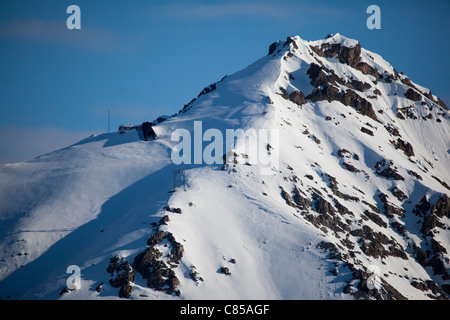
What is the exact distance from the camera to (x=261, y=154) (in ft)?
364

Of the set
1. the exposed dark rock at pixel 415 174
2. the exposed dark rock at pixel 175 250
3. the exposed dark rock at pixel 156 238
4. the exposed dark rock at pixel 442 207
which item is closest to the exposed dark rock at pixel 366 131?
the exposed dark rock at pixel 415 174

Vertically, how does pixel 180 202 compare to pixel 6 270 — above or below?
above

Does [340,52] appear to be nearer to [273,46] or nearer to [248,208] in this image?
[273,46]

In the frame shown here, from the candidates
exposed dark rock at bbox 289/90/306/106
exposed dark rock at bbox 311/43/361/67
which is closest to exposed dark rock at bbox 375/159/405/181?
exposed dark rock at bbox 289/90/306/106

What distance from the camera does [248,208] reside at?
98375 mm

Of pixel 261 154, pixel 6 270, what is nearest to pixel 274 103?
pixel 261 154

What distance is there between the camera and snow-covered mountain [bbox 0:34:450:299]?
84938mm

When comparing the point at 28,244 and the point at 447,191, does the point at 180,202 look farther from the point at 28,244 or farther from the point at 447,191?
the point at 447,191

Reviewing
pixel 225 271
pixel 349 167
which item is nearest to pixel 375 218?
pixel 349 167

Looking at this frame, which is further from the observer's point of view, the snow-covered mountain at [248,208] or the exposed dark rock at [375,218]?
the exposed dark rock at [375,218]

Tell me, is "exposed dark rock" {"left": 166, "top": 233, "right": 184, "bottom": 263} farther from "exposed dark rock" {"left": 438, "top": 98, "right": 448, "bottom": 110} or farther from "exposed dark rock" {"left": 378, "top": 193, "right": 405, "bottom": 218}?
"exposed dark rock" {"left": 438, "top": 98, "right": 448, "bottom": 110}

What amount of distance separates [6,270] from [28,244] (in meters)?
5.91

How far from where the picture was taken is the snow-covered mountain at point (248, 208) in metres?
84.9

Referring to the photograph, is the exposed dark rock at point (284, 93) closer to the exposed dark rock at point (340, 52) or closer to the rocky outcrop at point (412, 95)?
the exposed dark rock at point (340, 52)
